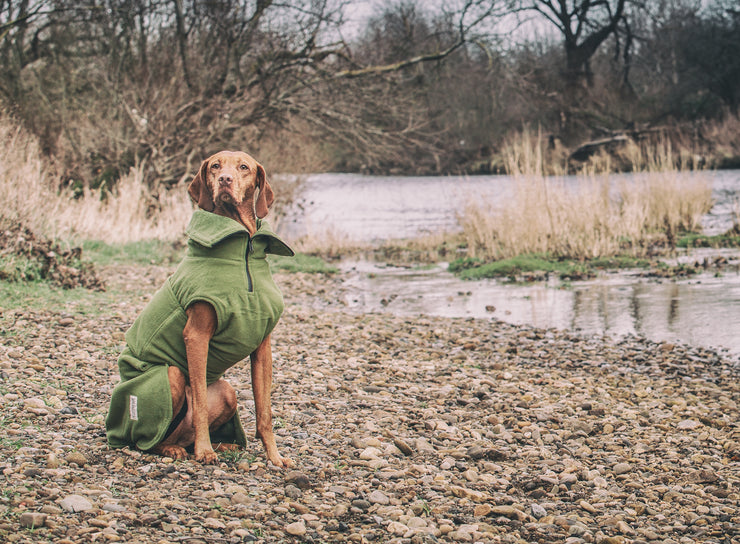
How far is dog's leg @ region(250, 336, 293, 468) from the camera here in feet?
11.7

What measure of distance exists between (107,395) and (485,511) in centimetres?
264

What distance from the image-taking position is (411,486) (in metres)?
3.53

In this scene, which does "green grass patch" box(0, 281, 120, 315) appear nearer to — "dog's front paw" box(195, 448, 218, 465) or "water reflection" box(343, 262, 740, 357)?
"water reflection" box(343, 262, 740, 357)

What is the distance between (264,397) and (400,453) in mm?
927

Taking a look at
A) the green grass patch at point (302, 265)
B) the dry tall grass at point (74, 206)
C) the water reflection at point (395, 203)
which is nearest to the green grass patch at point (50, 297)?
the dry tall grass at point (74, 206)

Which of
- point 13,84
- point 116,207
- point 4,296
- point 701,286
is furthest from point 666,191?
point 13,84

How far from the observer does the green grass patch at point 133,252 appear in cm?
1231

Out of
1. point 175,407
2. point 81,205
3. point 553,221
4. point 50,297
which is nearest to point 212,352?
point 175,407

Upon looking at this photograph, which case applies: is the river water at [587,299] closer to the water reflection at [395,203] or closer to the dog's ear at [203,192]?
the water reflection at [395,203]

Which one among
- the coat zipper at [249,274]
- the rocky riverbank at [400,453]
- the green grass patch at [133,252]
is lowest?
the rocky riverbank at [400,453]

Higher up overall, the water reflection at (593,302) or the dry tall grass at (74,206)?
the dry tall grass at (74,206)

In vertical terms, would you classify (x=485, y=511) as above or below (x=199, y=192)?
below

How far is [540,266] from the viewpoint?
12703 millimetres

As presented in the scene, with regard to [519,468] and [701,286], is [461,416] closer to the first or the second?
[519,468]
